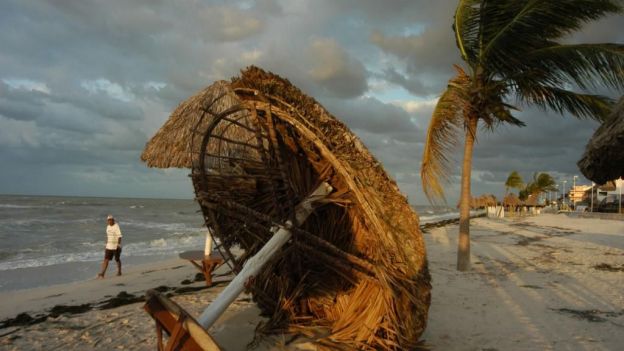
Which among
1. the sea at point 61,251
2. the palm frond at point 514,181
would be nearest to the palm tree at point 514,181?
the palm frond at point 514,181

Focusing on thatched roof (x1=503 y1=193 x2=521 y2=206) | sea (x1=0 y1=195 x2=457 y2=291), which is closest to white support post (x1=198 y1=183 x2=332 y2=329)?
sea (x1=0 y1=195 x2=457 y2=291)

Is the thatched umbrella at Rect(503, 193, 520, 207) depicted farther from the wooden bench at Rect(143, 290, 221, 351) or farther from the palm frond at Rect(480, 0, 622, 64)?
the wooden bench at Rect(143, 290, 221, 351)

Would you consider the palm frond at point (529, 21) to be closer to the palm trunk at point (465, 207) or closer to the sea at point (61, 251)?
the palm trunk at point (465, 207)

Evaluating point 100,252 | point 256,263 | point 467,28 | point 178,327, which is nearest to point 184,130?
point 256,263

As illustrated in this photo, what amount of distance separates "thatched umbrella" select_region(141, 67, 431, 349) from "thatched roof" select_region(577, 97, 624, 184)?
70.5 inches

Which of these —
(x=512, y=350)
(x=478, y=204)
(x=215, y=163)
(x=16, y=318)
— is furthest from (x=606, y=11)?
(x=478, y=204)

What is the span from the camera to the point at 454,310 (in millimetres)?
5480

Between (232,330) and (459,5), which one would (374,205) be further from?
(459,5)

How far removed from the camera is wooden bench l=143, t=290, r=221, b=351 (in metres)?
2.41

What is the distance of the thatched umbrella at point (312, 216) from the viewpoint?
324 cm

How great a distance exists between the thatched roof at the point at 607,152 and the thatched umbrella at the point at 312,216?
5.88ft

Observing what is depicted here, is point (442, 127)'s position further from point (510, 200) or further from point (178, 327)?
point (510, 200)

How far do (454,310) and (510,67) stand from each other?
4.71m

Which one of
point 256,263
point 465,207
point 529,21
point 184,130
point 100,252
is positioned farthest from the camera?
point 100,252
